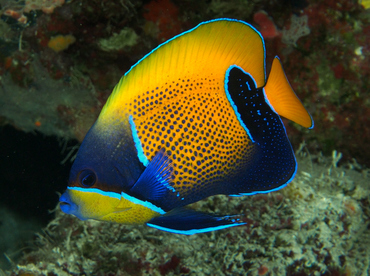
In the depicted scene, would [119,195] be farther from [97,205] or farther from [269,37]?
[269,37]

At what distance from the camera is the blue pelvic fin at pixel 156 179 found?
53.0 inches

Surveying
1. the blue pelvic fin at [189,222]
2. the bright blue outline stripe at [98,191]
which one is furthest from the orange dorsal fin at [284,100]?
the bright blue outline stripe at [98,191]

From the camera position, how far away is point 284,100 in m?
1.52

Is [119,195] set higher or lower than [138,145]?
lower

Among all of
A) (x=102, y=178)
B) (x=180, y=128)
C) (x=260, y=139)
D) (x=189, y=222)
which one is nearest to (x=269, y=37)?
(x=260, y=139)

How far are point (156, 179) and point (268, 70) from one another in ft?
7.77

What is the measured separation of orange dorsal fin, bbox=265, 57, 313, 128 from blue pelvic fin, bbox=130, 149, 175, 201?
711mm

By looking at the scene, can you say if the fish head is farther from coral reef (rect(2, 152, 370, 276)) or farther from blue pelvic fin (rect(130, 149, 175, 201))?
coral reef (rect(2, 152, 370, 276))

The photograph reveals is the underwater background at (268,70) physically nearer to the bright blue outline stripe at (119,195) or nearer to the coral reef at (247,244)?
the coral reef at (247,244)

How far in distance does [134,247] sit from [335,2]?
3308mm

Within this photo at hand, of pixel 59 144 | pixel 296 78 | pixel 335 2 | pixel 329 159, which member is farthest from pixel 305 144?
pixel 59 144

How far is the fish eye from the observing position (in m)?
1.36

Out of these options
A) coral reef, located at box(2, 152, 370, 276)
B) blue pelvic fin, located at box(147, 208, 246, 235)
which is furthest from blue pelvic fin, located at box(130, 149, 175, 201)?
coral reef, located at box(2, 152, 370, 276)

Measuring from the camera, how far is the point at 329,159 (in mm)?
3461
